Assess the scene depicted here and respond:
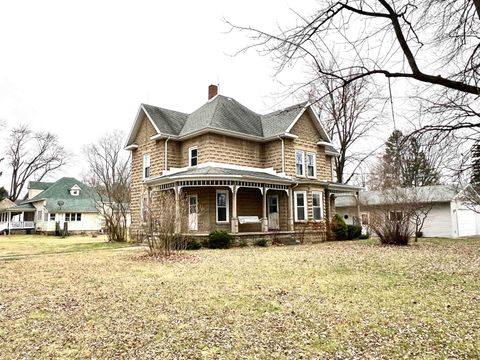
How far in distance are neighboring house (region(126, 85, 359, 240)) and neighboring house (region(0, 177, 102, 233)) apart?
1751 cm

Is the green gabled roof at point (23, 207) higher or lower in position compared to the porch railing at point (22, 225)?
higher

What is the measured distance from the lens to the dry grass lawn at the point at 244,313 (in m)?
4.44

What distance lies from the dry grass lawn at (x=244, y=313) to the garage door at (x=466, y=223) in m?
21.4

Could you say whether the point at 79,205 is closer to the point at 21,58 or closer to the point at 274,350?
the point at 21,58

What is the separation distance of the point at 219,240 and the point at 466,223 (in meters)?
23.8

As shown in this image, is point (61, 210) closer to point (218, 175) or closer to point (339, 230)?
point (218, 175)

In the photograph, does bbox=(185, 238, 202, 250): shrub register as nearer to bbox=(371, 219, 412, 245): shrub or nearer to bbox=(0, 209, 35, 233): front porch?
bbox=(371, 219, 412, 245): shrub

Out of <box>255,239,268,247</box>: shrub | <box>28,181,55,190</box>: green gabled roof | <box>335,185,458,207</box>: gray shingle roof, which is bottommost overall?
<box>255,239,268,247</box>: shrub

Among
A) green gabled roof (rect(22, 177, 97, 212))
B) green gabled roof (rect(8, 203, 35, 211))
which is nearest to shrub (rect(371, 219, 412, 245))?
green gabled roof (rect(22, 177, 97, 212))

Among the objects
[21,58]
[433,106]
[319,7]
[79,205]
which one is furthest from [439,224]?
[79,205]

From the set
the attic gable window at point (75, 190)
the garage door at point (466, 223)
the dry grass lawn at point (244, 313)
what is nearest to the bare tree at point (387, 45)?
the dry grass lawn at point (244, 313)

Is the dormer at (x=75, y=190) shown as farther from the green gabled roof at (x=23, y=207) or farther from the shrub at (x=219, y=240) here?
the shrub at (x=219, y=240)

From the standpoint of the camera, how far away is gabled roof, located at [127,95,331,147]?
20.8m

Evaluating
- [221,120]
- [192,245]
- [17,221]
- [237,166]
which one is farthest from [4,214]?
[192,245]
